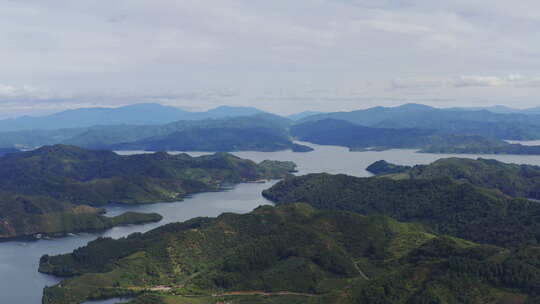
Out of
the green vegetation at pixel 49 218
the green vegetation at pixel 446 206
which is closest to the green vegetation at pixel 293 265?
the green vegetation at pixel 446 206

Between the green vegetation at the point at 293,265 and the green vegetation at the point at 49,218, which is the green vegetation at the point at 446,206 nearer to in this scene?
the green vegetation at the point at 293,265

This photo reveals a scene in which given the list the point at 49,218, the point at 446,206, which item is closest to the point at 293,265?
the point at 446,206

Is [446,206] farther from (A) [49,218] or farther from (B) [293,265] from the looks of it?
(A) [49,218]

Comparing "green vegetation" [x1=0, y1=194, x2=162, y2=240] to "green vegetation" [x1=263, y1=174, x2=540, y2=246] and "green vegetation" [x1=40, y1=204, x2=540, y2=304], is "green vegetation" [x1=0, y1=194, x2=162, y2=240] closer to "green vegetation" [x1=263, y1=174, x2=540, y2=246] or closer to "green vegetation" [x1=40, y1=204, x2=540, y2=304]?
"green vegetation" [x1=40, y1=204, x2=540, y2=304]

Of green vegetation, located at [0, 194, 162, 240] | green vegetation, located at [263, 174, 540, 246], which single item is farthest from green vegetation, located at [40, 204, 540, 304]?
green vegetation, located at [0, 194, 162, 240]

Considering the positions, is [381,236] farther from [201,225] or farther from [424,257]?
[201,225]
